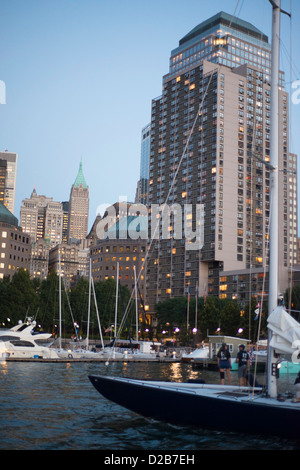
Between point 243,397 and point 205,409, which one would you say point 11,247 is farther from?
point 243,397

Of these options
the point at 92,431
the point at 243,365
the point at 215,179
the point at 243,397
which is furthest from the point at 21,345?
the point at 215,179

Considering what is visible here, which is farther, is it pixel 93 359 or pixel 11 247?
pixel 11 247

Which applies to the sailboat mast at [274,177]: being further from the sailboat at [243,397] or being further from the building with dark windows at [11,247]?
the building with dark windows at [11,247]

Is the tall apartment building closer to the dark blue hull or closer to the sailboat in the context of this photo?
the sailboat

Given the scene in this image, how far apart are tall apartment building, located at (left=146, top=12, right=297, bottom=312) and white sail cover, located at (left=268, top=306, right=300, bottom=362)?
11283cm

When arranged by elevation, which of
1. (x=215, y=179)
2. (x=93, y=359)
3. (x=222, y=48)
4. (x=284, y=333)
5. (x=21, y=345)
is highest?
(x=222, y=48)

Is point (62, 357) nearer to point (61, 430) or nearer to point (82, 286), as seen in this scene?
point (61, 430)

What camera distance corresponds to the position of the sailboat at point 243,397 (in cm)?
1667

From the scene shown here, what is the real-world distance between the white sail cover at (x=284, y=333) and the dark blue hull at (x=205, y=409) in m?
1.91

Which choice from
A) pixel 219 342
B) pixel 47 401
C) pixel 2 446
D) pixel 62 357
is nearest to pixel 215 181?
pixel 219 342

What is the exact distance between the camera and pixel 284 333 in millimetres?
17359

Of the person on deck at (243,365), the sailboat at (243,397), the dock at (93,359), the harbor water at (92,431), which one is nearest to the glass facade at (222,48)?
the dock at (93,359)

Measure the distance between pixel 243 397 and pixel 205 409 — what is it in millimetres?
1489

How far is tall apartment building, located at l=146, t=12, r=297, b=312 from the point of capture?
140875 millimetres
